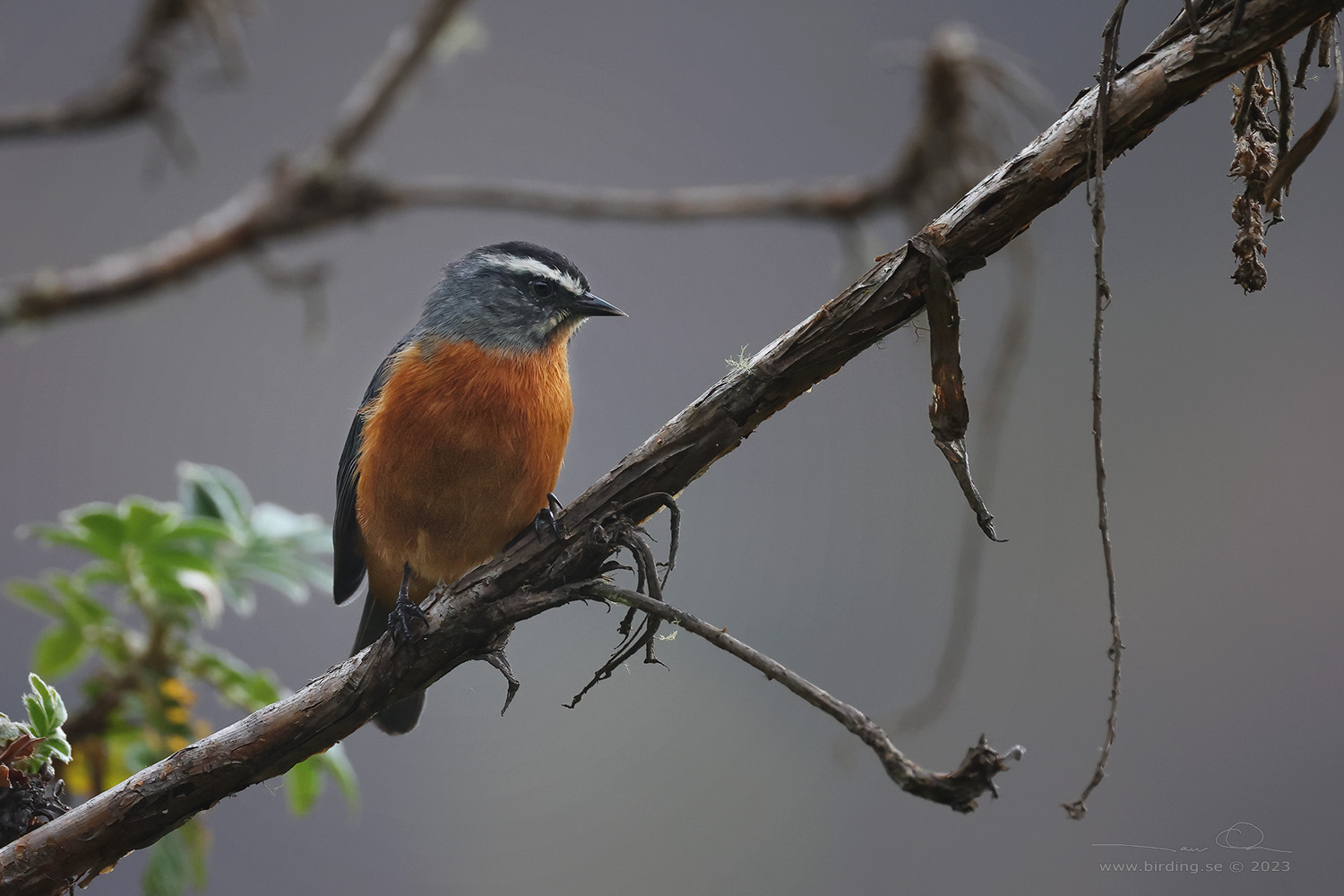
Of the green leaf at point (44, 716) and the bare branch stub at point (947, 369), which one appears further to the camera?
the green leaf at point (44, 716)

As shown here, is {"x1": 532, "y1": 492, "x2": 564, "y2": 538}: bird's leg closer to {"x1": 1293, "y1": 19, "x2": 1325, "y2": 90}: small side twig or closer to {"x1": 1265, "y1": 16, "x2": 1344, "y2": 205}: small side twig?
{"x1": 1265, "y1": 16, "x2": 1344, "y2": 205}: small side twig

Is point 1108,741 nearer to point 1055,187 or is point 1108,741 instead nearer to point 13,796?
point 1055,187

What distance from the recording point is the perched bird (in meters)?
2.70

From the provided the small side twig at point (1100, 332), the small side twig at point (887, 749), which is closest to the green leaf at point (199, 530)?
the small side twig at point (887, 749)

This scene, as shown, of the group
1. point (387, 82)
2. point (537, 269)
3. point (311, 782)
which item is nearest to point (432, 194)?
point (387, 82)

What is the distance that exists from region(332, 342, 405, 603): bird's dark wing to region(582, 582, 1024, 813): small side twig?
72.3 inches

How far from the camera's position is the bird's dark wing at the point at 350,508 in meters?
3.07

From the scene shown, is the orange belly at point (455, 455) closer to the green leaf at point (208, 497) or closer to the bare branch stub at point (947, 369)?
the green leaf at point (208, 497)

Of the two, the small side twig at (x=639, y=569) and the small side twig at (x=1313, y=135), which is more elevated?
the small side twig at (x=1313, y=135)

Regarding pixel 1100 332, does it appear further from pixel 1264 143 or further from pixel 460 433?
pixel 460 433

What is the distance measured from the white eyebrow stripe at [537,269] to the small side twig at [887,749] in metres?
1.92

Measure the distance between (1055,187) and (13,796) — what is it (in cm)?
184

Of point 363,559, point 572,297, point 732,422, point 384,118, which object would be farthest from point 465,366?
point 384,118

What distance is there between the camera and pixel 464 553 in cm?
276
